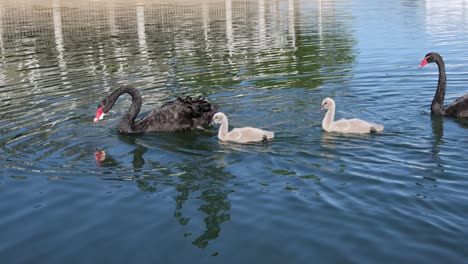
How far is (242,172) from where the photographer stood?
7848mm

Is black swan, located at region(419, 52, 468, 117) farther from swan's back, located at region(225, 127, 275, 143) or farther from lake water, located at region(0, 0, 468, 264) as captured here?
swan's back, located at region(225, 127, 275, 143)

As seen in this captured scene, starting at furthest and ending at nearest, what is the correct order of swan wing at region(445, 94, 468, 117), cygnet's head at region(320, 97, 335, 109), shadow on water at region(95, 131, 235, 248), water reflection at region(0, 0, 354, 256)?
swan wing at region(445, 94, 468, 117), cygnet's head at region(320, 97, 335, 109), water reflection at region(0, 0, 354, 256), shadow on water at region(95, 131, 235, 248)

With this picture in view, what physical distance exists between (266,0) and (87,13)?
2372 centimetres

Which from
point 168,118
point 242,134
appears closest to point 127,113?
point 168,118

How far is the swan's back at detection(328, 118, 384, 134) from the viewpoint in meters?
9.21

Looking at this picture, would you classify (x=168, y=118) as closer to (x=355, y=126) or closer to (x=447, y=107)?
(x=355, y=126)

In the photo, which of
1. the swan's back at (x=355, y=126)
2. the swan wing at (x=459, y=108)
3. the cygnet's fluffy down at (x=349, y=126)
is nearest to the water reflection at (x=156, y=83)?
the cygnet's fluffy down at (x=349, y=126)

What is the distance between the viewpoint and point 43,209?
6941 mm

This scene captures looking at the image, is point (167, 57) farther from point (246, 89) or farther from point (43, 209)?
point (43, 209)

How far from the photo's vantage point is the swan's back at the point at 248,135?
9.00 metres

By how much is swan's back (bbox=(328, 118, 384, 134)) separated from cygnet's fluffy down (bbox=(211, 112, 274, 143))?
1095 millimetres

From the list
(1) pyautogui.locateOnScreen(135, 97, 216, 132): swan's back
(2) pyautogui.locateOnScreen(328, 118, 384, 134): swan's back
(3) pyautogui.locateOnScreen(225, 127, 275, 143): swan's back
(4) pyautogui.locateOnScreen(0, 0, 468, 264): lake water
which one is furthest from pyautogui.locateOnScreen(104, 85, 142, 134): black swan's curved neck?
(2) pyautogui.locateOnScreen(328, 118, 384, 134): swan's back

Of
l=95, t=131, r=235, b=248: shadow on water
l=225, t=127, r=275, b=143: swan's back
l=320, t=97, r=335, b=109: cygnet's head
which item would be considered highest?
l=320, t=97, r=335, b=109: cygnet's head

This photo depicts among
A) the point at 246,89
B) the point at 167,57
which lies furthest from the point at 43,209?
the point at 167,57
